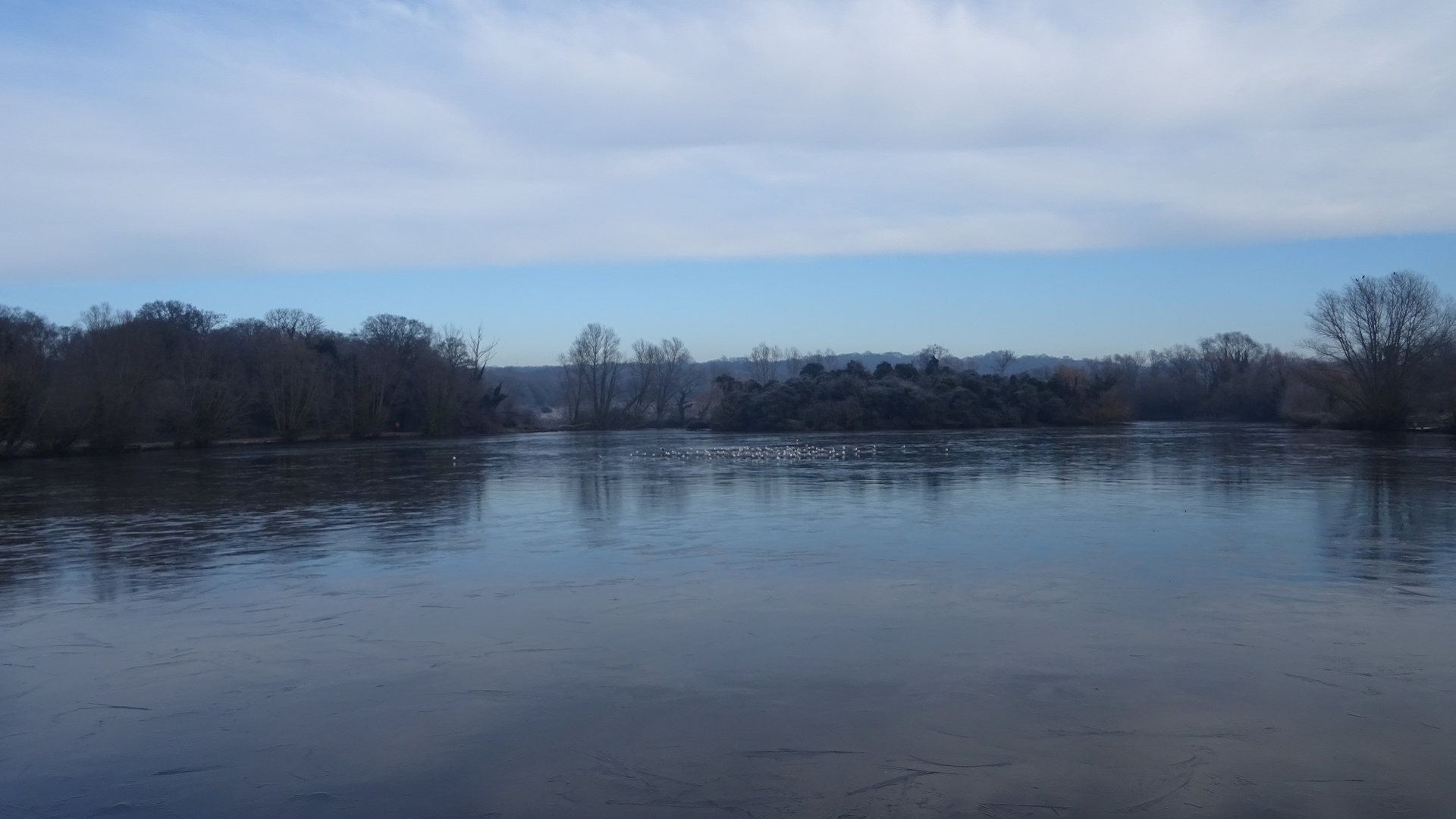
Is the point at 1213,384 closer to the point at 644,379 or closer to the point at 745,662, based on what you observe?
the point at 644,379

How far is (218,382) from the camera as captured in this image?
47219 mm

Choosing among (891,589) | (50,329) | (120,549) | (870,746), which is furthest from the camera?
(50,329)

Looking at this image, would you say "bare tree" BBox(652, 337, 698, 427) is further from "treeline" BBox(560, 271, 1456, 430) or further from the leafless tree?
the leafless tree

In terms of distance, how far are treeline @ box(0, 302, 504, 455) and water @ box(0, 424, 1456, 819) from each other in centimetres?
2579

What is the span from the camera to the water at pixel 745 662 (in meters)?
4.89

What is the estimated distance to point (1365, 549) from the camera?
11000mm

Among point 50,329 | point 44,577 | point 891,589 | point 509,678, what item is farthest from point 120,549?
point 50,329

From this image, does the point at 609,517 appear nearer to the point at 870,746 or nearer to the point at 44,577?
the point at 44,577

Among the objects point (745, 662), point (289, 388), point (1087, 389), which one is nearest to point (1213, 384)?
point (1087, 389)

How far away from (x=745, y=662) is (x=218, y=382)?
46867 millimetres

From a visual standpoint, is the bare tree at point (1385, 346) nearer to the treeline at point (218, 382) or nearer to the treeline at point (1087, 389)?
the treeline at point (1087, 389)

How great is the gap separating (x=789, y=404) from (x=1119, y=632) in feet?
153

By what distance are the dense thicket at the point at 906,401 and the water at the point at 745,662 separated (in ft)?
125

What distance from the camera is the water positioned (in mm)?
4891
